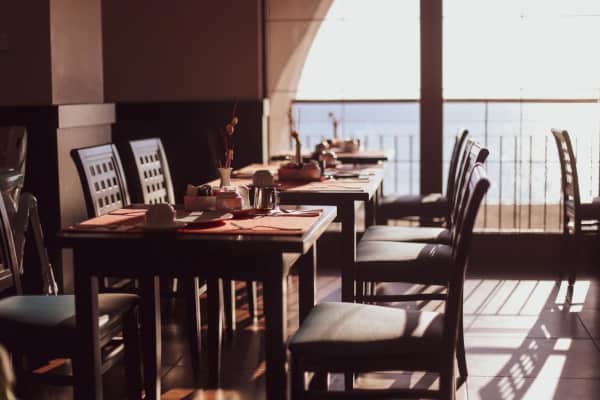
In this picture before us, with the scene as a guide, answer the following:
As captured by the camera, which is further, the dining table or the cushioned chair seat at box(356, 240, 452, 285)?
the dining table

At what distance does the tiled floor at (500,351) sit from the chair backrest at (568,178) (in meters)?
0.42

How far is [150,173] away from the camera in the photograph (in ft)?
12.9

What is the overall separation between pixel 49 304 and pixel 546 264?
3.77 m

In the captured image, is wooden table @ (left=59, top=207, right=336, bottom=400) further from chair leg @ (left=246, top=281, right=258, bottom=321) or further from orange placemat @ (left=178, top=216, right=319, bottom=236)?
chair leg @ (left=246, top=281, right=258, bottom=321)

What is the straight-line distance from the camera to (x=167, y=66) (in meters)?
6.00

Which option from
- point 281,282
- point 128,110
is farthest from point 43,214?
point 281,282

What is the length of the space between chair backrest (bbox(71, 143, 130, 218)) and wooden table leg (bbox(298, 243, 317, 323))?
88 centimetres

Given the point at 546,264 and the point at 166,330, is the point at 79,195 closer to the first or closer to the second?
the point at 166,330

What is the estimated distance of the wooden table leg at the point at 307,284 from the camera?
9.23ft

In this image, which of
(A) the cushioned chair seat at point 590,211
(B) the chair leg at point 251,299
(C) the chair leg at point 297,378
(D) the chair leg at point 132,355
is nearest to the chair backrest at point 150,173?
(B) the chair leg at point 251,299

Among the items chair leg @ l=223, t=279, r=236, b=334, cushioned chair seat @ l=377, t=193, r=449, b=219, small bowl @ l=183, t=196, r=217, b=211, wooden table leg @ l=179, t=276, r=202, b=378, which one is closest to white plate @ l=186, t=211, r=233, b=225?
small bowl @ l=183, t=196, r=217, b=211

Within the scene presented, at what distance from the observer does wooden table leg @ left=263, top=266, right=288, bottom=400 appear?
7.34 ft

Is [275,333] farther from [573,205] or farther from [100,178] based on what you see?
[573,205]

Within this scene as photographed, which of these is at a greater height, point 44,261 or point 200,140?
point 200,140
